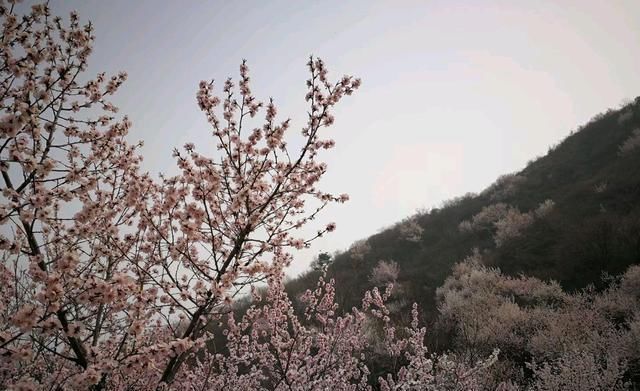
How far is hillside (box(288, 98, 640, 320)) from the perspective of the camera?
30.6 feet

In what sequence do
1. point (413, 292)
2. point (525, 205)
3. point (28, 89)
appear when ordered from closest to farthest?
point (28, 89) → point (413, 292) → point (525, 205)

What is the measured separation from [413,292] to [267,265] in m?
10.9

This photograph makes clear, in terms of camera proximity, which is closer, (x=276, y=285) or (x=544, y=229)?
(x=276, y=285)

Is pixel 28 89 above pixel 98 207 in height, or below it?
above

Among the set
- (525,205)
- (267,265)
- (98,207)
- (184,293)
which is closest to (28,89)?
(98,207)

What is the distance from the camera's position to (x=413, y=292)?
12.9 metres

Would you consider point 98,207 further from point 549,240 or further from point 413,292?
point 549,240

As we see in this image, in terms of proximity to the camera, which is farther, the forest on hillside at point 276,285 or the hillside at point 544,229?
the hillside at point 544,229

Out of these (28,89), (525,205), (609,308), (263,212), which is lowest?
(609,308)

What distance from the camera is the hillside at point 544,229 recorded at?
932cm

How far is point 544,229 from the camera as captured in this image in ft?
39.6

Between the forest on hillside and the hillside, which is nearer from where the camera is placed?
the forest on hillside

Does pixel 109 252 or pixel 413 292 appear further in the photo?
pixel 413 292

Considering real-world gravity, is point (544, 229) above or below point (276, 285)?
below
